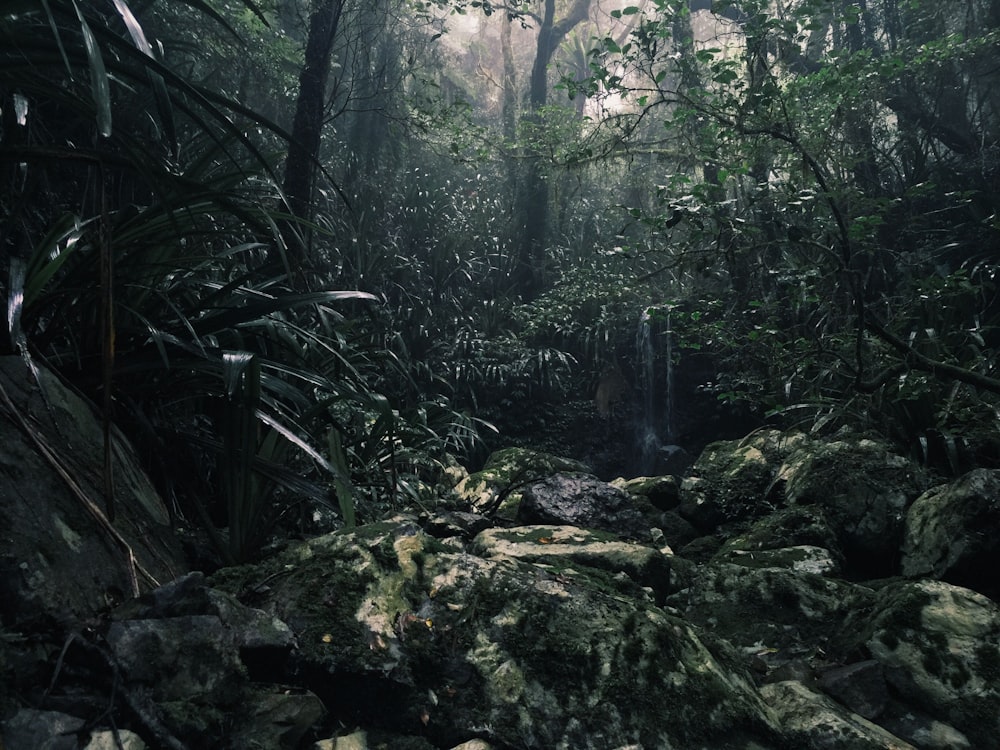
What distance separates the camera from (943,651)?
2227 mm

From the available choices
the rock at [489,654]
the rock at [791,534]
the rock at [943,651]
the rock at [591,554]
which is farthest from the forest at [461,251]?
the rock at [943,651]

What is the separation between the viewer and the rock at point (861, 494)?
392cm

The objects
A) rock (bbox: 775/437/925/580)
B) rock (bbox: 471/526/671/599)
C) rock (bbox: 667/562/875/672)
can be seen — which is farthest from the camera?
rock (bbox: 775/437/925/580)

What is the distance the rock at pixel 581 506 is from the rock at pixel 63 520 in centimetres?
240

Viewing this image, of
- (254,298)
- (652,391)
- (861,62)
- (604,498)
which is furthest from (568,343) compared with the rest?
(254,298)

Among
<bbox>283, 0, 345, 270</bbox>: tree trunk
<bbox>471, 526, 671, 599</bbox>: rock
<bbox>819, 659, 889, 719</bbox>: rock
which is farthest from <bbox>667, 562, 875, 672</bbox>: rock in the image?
<bbox>283, 0, 345, 270</bbox>: tree trunk

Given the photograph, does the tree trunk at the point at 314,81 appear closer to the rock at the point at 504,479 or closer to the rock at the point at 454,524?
the rock at the point at 504,479

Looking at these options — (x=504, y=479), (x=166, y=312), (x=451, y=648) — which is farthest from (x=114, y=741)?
(x=504, y=479)

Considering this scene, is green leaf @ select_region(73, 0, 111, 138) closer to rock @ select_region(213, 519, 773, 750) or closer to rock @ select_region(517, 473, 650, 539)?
rock @ select_region(213, 519, 773, 750)

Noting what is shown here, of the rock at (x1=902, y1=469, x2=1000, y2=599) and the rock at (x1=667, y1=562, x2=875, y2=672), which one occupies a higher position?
the rock at (x1=902, y1=469, x2=1000, y2=599)

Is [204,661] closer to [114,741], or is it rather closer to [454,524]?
[114,741]

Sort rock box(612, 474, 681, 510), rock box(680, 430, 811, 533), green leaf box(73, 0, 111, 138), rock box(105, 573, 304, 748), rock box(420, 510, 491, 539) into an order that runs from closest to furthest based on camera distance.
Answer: green leaf box(73, 0, 111, 138) < rock box(105, 573, 304, 748) < rock box(420, 510, 491, 539) < rock box(680, 430, 811, 533) < rock box(612, 474, 681, 510)

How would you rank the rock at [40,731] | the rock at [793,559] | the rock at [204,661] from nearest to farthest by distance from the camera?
the rock at [40,731], the rock at [204,661], the rock at [793,559]

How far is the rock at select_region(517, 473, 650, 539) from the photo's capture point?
4.02m
